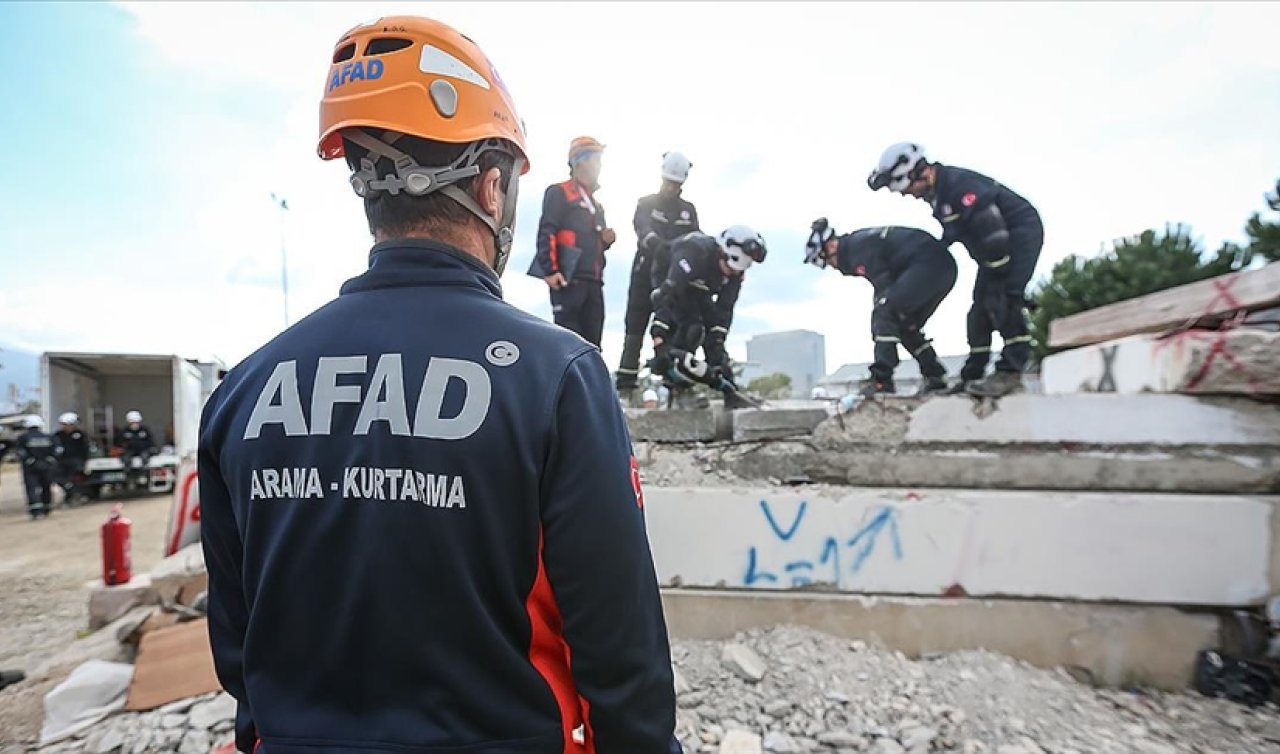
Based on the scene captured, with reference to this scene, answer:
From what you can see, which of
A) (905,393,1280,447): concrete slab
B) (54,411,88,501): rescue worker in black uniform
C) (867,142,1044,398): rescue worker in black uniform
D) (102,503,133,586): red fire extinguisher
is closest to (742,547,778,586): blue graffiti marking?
(905,393,1280,447): concrete slab

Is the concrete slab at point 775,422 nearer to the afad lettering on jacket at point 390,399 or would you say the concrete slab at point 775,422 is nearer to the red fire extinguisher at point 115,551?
the afad lettering on jacket at point 390,399

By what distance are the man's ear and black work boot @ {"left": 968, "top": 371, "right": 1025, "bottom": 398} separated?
4.27 m

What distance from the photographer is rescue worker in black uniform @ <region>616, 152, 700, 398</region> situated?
6.40 metres

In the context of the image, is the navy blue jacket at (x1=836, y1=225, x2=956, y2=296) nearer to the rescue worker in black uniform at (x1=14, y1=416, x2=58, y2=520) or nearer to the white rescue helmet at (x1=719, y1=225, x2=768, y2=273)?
the white rescue helmet at (x1=719, y1=225, x2=768, y2=273)

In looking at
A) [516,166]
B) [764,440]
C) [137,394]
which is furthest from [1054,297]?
[137,394]

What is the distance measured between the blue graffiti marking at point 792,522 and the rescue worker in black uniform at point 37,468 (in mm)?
12246

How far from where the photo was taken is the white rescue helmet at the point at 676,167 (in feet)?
21.1

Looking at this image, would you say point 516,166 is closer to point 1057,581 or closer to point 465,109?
point 465,109

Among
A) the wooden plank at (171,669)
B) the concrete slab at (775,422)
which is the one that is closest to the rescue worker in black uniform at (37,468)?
the wooden plank at (171,669)

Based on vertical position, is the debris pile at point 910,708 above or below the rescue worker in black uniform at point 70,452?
below

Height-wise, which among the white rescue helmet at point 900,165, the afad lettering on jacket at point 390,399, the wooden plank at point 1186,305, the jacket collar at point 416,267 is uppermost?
the white rescue helmet at point 900,165

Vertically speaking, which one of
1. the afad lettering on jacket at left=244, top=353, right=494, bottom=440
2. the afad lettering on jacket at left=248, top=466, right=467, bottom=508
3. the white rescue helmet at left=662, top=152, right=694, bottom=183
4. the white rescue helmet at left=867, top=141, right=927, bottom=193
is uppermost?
the white rescue helmet at left=662, top=152, right=694, bottom=183

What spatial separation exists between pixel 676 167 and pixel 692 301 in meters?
1.51

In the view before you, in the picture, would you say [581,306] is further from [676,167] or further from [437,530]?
[437,530]
